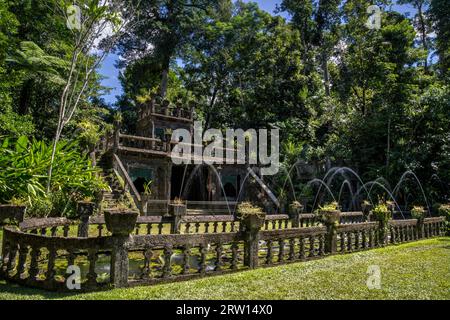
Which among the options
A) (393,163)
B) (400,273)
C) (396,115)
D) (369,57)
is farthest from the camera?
(369,57)

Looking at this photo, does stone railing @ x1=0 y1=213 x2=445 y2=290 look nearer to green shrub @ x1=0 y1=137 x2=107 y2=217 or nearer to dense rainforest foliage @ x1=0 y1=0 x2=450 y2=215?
green shrub @ x1=0 y1=137 x2=107 y2=217

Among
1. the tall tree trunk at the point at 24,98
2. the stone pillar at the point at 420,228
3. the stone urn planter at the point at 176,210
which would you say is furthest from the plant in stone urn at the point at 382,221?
the tall tree trunk at the point at 24,98

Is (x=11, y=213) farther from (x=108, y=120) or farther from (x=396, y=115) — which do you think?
(x=108, y=120)

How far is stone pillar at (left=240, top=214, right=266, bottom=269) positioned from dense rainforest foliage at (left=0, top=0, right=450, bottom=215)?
13.3 meters

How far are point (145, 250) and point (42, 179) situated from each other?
20.0 feet

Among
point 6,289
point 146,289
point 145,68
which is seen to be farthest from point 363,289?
point 145,68

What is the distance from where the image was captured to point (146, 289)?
5270 mm

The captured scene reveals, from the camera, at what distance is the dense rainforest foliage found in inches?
846

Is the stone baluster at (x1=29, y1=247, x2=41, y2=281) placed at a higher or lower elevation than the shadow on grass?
higher

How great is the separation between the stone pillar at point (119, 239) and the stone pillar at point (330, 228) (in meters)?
5.52

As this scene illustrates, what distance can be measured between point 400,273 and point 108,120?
33071 mm

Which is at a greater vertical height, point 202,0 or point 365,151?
point 202,0

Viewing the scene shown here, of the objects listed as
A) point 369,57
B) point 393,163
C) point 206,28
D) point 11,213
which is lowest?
point 11,213

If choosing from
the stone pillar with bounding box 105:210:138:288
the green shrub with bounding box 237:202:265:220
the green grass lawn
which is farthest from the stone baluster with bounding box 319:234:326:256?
the stone pillar with bounding box 105:210:138:288
